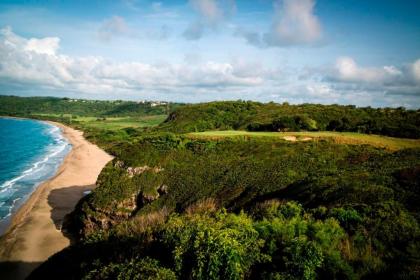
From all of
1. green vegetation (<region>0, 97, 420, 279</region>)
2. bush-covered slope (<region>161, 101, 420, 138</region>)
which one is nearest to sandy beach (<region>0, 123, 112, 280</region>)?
green vegetation (<region>0, 97, 420, 279</region>)

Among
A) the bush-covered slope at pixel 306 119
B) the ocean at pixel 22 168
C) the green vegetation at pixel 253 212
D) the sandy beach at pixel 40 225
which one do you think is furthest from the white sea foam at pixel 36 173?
the bush-covered slope at pixel 306 119

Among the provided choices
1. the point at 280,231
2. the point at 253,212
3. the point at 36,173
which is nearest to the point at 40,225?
the point at 253,212

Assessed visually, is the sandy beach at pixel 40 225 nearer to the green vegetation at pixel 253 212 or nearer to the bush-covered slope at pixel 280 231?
the green vegetation at pixel 253 212

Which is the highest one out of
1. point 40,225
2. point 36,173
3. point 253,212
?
point 253,212

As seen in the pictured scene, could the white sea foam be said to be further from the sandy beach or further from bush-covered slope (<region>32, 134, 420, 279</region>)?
bush-covered slope (<region>32, 134, 420, 279</region>)

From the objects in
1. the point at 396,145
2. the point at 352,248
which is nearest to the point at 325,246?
the point at 352,248

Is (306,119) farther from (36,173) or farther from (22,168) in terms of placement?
(22,168)
